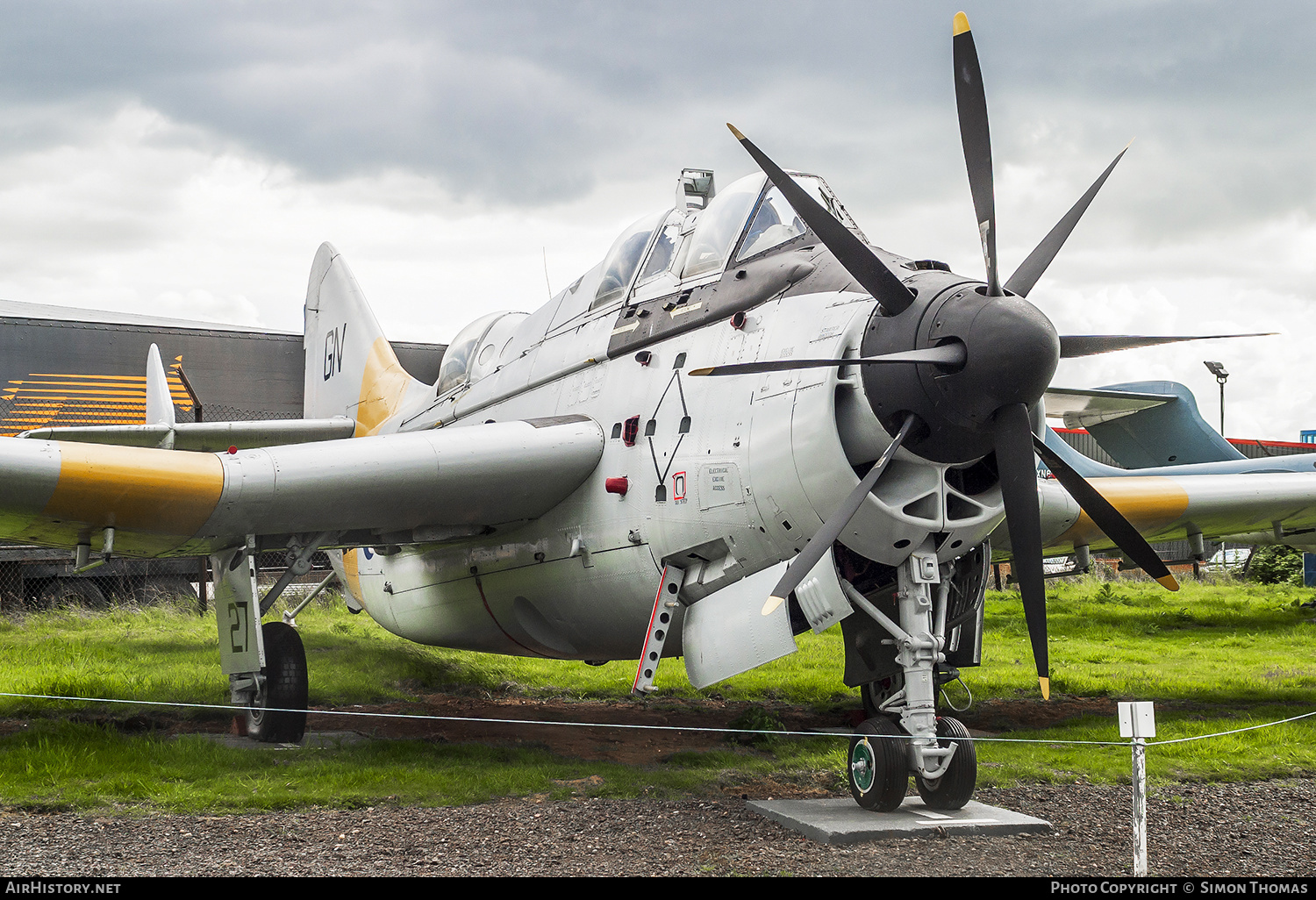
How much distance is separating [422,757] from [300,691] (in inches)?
65.9

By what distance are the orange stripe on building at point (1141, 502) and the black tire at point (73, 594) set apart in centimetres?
1656

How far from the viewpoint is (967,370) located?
17.3ft

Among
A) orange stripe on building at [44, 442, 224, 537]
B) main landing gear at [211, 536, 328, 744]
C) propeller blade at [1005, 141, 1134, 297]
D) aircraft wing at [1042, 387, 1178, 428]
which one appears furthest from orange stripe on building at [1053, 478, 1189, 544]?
aircraft wing at [1042, 387, 1178, 428]

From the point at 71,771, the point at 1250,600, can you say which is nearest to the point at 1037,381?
the point at 71,771

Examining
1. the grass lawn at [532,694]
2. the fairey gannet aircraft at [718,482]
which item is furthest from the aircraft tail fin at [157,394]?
the fairey gannet aircraft at [718,482]

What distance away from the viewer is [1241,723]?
31.1 feet

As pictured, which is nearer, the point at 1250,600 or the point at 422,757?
the point at 422,757

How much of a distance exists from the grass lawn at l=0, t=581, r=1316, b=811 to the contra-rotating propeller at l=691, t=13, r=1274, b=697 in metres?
1.92

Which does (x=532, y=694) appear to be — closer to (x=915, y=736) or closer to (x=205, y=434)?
(x=205, y=434)

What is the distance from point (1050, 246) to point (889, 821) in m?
3.66

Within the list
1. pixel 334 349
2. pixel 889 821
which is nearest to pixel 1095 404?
pixel 334 349

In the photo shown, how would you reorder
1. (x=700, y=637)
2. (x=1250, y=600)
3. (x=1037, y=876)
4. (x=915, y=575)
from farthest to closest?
(x=1250, y=600) < (x=700, y=637) < (x=915, y=575) < (x=1037, y=876)

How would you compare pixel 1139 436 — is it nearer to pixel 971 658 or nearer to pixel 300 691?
pixel 971 658

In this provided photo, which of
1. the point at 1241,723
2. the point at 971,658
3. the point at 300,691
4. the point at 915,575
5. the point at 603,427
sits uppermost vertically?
the point at 603,427
